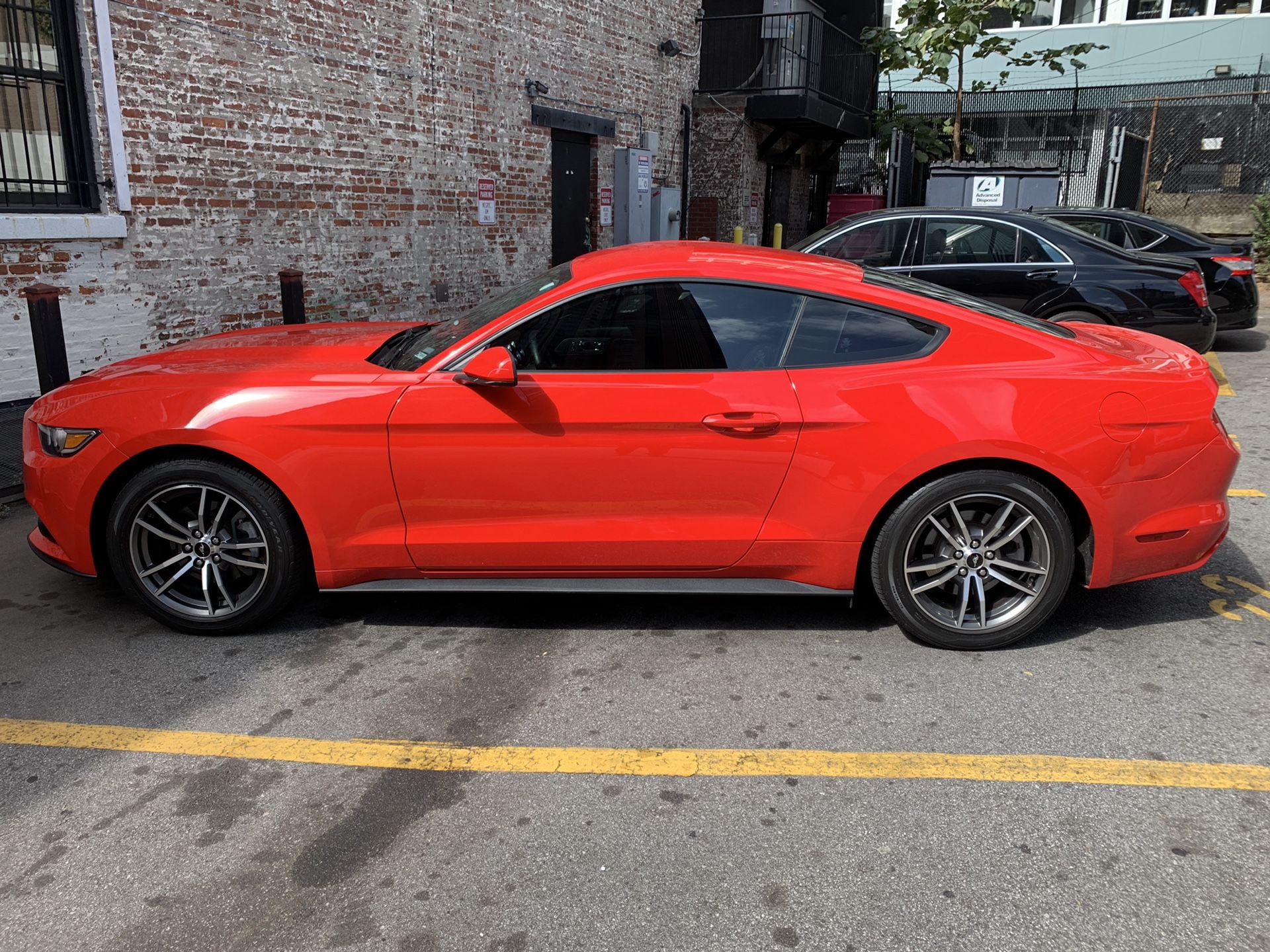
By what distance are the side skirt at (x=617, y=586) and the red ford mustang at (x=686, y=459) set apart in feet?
0.03

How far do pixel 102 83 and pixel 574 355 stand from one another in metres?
5.67

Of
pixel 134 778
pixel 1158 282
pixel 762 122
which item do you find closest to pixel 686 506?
pixel 134 778

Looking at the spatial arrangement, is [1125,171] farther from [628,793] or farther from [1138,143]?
[628,793]

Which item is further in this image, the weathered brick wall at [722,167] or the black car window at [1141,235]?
the weathered brick wall at [722,167]

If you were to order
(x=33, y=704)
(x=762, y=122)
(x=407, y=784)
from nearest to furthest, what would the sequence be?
(x=407, y=784) → (x=33, y=704) → (x=762, y=122)

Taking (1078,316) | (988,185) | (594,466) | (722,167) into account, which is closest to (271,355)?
(594,466)

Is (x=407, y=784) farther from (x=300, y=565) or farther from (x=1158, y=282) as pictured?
(x=1158, y=282)

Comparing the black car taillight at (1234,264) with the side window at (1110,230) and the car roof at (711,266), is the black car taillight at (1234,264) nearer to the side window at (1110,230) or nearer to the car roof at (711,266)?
the side window at (1110,230)

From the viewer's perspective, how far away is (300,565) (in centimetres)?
395

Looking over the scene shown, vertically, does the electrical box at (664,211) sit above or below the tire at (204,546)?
above

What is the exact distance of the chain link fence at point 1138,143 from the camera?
58.8ft

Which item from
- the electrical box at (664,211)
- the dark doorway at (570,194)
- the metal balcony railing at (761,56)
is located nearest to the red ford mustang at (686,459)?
the dark doorway at (570,194)

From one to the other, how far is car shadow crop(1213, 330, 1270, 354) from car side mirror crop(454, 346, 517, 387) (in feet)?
33.0

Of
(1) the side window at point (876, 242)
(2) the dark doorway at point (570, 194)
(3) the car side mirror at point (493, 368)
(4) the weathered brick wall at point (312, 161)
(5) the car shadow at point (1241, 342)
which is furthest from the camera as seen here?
(2) the dark doorway at point (570, 194)
